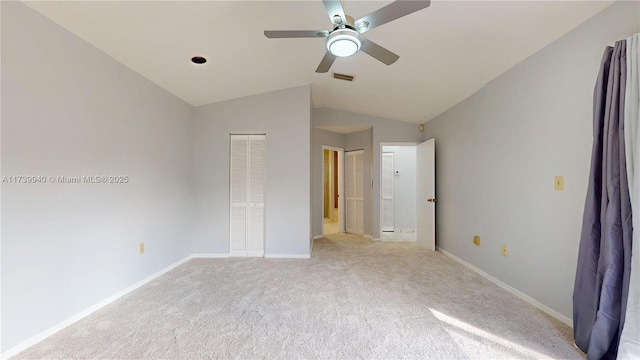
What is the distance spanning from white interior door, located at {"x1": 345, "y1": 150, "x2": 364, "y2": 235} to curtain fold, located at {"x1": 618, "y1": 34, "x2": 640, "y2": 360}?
4347mm

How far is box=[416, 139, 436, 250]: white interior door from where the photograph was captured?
173 inches

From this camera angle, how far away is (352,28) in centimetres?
176

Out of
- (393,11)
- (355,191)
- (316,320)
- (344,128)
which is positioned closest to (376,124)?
(344,128)

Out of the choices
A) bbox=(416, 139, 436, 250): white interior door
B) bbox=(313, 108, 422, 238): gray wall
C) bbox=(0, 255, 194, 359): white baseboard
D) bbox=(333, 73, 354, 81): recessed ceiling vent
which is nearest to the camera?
bbox=(0, 255, 194, 359): white baseboard

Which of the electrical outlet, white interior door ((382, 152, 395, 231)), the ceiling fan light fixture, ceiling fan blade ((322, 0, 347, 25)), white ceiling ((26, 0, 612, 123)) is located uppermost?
white ceiling ((26, 0, 612, 123))

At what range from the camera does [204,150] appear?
13.2ft

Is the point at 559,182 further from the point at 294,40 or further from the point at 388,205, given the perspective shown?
the point at 388,205

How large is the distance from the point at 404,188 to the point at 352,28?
16.6ft

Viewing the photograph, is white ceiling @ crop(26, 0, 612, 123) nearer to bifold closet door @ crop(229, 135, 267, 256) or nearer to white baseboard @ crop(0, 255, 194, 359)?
bifold closet door @ crop(229, 135, 267, 256)

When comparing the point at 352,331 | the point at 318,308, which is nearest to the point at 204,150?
the point at 318,308

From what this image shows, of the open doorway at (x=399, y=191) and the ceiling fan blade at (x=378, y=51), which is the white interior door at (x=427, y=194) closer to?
the open doorway at (x=399, y=191)

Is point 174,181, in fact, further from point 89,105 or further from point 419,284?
point 419,284

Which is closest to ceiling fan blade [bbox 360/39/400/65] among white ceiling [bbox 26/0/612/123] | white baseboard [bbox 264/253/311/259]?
white ceiling [bbox 26/0/612/123]

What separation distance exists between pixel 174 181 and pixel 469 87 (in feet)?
13.6
